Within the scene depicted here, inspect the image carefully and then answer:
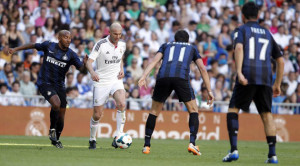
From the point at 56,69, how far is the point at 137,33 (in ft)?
35.8

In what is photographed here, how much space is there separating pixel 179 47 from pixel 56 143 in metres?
3.45

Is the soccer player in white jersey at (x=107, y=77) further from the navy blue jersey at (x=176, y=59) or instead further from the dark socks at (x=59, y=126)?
the navy blue jersey at (x=176, y=59)

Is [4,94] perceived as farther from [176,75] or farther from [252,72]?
[252,72]

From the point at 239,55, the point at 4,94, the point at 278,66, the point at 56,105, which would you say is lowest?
the point at 56,105

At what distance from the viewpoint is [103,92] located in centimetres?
1493

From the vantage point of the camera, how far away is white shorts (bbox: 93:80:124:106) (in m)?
14.9

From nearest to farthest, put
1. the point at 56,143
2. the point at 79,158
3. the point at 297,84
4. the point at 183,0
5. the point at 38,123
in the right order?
the point at 79,158 → the point at 56,143 → the point at 38,123 → the point at 297,84 → the point at 183,0

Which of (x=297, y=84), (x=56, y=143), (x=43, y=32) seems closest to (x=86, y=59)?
(x=56, y=143)

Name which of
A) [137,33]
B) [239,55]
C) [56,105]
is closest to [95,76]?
[56,105]

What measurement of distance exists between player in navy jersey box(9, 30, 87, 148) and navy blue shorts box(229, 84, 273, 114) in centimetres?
455

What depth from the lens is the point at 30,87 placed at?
21812 mm

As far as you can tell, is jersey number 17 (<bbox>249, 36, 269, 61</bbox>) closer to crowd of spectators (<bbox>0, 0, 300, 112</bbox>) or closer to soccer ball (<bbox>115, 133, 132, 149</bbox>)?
soccer ball (<bbox>115, 133, 132, 149</bbox>)

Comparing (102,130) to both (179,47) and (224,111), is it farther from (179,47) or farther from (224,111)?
(179,47)

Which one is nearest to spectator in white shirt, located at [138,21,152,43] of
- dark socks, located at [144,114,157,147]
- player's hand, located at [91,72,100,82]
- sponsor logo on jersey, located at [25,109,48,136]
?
sponsor logo on jersey, located at [25,109,48,136]
